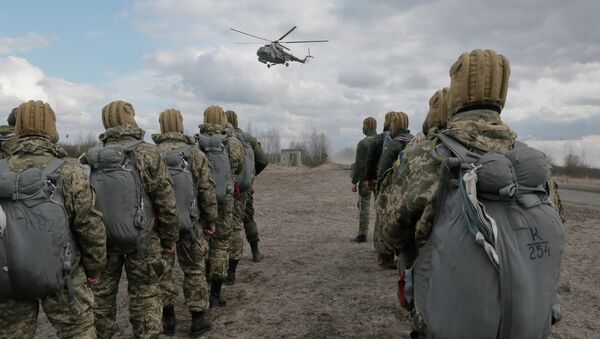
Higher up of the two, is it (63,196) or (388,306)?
(63,196)

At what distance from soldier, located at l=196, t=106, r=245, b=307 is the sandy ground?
0.44m

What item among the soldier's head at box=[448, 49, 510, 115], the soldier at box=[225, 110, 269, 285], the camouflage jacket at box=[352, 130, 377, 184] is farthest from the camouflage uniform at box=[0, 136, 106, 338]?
the camouflage jacket at box=[352, 130, 377, 184]

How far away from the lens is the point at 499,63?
251cm

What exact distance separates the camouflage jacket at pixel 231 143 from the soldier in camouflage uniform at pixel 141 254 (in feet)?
4.91

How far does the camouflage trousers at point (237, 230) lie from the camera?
657 centimetres

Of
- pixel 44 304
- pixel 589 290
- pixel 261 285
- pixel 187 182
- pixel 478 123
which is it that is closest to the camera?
pixel 478 123

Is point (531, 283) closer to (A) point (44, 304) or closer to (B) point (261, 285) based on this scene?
(A) point (44, 304)

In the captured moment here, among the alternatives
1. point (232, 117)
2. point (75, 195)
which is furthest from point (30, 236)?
point (232, 117)

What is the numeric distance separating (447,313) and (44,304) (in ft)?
8.52

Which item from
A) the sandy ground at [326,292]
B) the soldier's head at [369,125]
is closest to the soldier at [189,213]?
the sandy ground at [326,292]

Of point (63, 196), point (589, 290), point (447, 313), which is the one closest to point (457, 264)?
point (447, 313)

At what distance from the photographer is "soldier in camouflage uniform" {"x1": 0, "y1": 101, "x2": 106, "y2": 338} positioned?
3025 mm

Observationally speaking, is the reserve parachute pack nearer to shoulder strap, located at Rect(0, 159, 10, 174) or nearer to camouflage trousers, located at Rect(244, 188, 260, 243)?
shoulder strap, located at Rect(0, 159, 10, 174)

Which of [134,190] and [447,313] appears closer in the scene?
[447,313]
